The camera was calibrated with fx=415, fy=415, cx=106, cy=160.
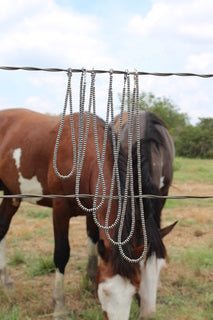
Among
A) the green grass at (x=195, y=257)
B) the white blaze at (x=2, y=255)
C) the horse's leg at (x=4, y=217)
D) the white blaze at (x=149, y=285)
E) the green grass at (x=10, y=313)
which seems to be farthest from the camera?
the green grass at (x=195, y=257)

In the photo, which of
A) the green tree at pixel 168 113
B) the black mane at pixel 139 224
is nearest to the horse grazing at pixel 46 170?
the black mane at pixel 139 224

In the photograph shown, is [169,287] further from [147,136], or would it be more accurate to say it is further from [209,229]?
[209,229]

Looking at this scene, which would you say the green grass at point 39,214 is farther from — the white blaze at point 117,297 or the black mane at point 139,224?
the white blaze at point 117,297

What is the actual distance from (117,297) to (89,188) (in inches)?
44.1

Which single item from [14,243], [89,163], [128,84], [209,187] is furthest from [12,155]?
[209,187]

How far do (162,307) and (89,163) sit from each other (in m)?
1.50

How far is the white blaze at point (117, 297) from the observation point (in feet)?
8.55

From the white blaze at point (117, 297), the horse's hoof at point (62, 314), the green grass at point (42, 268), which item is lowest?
the horse's hoof at point (62, 314)

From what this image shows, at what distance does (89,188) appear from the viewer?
353cm

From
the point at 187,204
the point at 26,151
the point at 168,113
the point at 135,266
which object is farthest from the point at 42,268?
the point at 168,113

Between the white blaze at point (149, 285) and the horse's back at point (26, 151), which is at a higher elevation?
the horse's back at point (26, 151)

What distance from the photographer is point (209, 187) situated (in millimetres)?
11883

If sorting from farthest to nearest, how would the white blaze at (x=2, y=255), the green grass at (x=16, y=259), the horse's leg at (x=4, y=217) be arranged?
the green grass at (x=16, y=259) < the horse's leg at (x=4, y=217) < the white blaze at (x=2, y=255)

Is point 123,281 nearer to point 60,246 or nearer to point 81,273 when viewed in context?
point 60,246
